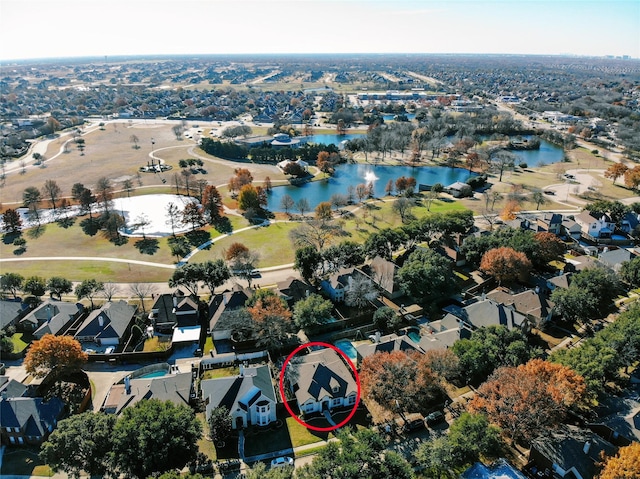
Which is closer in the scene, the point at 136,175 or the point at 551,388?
the point at 551,388

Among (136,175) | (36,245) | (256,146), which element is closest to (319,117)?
(256,146)

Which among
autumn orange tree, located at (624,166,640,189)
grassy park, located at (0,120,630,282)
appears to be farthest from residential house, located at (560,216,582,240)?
autumn orange tree, located at (624,166,640,189)

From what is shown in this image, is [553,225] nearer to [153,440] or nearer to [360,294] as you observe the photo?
[360,294]

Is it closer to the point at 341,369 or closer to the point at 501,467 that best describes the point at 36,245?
the point at 341,369

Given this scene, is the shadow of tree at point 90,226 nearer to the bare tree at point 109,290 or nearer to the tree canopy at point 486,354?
the bare tree at point 109,290

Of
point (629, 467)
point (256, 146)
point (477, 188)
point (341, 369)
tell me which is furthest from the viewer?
point (256, 146)

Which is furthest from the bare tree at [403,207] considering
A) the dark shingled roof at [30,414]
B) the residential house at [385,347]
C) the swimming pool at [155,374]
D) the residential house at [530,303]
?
the dark shingled roof at [30,414]

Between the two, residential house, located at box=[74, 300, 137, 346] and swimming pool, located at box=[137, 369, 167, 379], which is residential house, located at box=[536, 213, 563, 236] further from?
residential house, located at box=[74, 300, 137, 346]

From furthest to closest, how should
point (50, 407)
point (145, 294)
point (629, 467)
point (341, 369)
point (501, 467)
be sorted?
point (145, 294), point (341, 369), point (50, 407), point (501, 467), point (629, 467)
